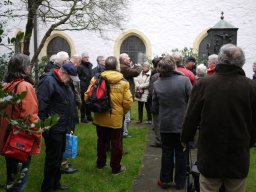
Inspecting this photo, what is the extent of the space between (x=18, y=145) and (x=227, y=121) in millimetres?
2036

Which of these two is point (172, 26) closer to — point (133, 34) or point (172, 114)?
point (133, 34)

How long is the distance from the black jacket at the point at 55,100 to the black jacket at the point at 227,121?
195 centimetres

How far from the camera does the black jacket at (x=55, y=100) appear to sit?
15.4ft

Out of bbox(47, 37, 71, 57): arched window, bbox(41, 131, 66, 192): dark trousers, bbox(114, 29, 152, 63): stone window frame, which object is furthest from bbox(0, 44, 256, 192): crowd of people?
bbox(47, 37, 71, 57): arched window

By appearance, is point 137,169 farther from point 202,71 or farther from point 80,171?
point 202,71

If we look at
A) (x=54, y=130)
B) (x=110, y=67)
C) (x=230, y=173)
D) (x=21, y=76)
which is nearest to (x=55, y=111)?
(x=54, y=130)

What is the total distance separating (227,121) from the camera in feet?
11.2

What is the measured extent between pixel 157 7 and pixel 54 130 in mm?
13472

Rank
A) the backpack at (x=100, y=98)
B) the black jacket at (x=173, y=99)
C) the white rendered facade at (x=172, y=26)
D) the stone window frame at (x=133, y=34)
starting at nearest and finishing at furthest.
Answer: the black jacket at (x=173, y=99) → the backpack at (x=100, y=98) → the white rendered facade at (x=172, y=26) → the stone window frame at (x=133, y=34)

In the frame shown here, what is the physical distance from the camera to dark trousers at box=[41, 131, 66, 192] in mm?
4797

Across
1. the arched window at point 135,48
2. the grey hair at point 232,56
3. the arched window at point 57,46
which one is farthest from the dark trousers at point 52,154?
the arched window at point 57,46

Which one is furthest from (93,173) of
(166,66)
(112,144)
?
(166,66)

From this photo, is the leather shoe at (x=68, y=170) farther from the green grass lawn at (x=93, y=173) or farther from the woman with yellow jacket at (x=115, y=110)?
the woman with yellow jacket at (x=115, y=110)

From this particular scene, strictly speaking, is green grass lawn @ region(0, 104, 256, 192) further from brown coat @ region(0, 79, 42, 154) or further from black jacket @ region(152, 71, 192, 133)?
brown coat @ region(0, 79, 42, 154)
